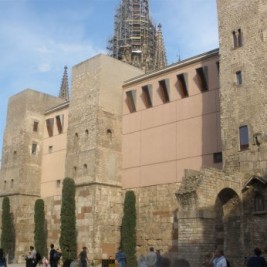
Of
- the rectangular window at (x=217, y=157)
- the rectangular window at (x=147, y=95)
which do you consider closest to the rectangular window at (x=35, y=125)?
the rectangular window at (x=147, y=95)

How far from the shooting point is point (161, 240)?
22250 millimetres

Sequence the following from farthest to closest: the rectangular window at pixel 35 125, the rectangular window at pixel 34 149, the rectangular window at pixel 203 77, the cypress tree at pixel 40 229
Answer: the rectangular window at pixel 35 125 < the rectangular window at pixel 34 149 < the cypress tree at pixel 40 229 < the rectangular window at pixel 203 77

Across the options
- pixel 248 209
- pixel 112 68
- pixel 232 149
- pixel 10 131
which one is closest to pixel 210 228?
pixel 248 209

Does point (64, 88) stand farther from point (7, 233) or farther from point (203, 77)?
point (203, 77)

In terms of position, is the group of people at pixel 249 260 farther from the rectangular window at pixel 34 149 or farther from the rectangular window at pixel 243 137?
the rectangular window at pixel 34 149

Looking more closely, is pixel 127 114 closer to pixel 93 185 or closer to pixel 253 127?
pixel 93 185

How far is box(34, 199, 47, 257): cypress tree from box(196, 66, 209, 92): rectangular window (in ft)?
40.4

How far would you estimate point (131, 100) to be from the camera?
26.1 metres

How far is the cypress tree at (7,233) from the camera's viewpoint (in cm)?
2731

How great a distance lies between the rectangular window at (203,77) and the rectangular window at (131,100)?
14.7ft

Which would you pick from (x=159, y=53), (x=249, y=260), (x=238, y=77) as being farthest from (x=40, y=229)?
(x=159, y=53)

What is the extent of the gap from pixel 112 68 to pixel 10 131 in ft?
31.6

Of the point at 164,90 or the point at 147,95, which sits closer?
the point at 164,90

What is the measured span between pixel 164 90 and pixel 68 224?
28.6 feet
